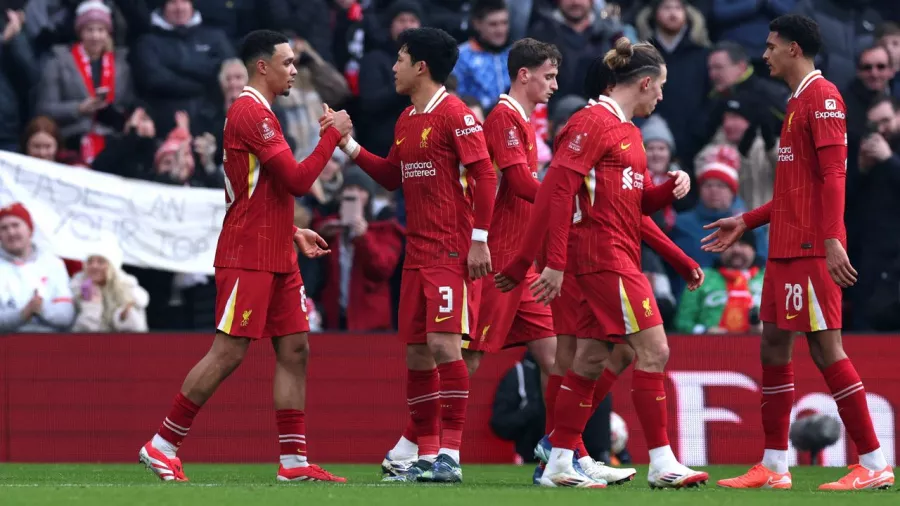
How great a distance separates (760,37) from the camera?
16.4m

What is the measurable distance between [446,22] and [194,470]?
5.60 m

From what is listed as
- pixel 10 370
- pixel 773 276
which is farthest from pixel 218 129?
pixel 773 276

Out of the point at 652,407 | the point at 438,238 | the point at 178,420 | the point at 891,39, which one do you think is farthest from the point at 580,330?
the point at 891,39

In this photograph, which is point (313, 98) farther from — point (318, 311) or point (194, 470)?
point (194, 470)

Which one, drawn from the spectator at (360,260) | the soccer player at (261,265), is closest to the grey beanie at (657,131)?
the spectator at (360,260)

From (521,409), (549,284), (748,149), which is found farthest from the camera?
(748,149)

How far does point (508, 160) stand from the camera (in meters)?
10.4

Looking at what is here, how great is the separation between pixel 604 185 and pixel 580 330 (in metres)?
0.85

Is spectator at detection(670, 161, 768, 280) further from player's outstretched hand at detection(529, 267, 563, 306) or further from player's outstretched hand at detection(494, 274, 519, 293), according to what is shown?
player's outstretched hand at detection(529, 267, 563, 306)

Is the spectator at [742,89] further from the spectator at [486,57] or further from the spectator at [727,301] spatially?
the spectator at [486,57]

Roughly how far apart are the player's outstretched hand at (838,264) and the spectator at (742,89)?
5831 millimetres

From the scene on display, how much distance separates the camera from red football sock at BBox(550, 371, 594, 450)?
9.48m

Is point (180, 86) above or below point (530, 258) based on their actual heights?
above

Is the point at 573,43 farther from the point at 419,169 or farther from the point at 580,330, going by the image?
the point at 580,330
